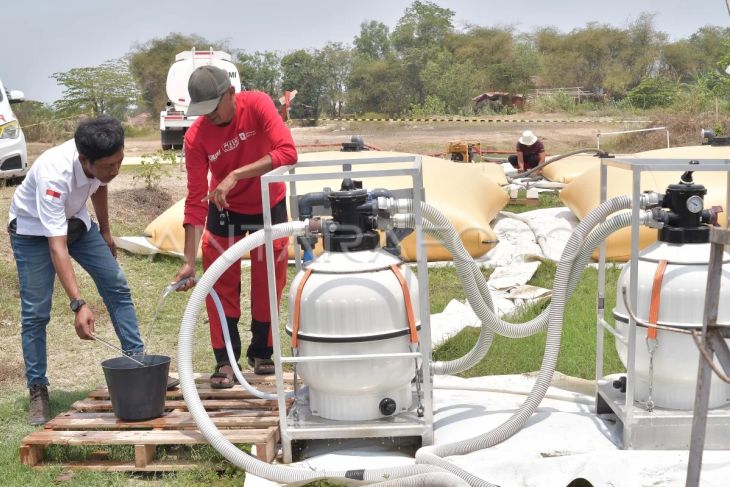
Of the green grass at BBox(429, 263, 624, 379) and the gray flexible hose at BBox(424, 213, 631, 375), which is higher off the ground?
the gray flexible hose at BBox(424, 213, 631, 375)

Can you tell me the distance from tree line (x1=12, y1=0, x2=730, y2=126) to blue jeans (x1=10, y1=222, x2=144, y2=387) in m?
30.9

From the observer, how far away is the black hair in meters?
3.49

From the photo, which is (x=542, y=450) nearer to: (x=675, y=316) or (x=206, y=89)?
(x=675, y=316)

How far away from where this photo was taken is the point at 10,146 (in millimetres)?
10180

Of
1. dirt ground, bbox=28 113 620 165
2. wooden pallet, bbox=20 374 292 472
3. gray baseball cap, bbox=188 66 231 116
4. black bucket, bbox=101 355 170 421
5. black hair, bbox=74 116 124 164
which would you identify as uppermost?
gray baseball cap, bbox=188 66 231 116

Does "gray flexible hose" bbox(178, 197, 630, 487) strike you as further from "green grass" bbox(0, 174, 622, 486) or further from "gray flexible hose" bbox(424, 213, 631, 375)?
"green grass" bbox(0, 174, 622, 486)

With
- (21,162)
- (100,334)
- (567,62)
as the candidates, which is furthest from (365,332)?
(567,62)

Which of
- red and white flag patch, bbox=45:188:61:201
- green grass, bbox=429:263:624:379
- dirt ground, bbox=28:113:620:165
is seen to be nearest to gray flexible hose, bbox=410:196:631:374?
green grass, bbox=429:263:624:379

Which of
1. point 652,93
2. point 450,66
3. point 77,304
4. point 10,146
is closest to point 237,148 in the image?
point 77,304

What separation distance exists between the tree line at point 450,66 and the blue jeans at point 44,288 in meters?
30.9

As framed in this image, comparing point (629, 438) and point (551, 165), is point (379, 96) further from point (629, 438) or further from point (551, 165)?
point (629, 438)

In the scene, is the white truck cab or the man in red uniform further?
the white truck cab

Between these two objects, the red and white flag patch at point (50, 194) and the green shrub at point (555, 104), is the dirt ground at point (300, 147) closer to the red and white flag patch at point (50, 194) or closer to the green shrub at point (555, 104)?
the red and white flag patch at point (50, 194)

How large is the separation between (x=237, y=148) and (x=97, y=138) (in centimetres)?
62
